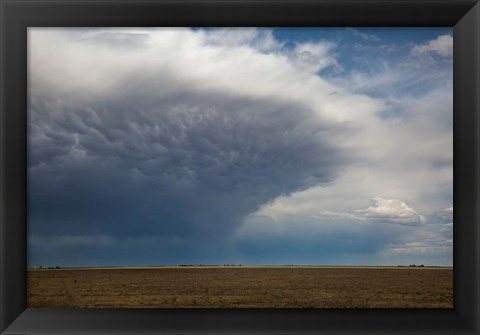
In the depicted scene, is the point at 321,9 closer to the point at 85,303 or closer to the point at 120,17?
the point at 120,17

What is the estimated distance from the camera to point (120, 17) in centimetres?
190

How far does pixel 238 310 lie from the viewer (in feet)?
6.15

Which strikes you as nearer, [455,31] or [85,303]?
[455,31]

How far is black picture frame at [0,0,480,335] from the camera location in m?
1.85

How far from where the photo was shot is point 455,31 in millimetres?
1905

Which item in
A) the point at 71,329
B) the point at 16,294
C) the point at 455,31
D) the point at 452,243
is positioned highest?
the point at 455,31

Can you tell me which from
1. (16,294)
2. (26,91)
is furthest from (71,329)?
(26,91)

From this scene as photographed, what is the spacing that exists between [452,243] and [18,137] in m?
1.97

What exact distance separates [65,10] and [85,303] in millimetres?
10782

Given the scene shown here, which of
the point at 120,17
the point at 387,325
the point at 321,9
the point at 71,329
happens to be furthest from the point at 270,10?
the point at 71,329

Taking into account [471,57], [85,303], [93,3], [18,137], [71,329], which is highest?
[93,3]

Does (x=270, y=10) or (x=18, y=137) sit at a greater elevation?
(x=270, y=10)

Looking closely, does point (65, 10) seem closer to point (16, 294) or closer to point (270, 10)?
point (270, 10)

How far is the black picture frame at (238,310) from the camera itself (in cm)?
185
